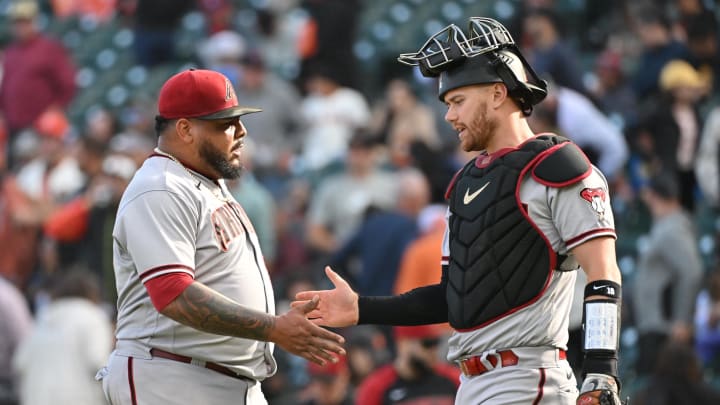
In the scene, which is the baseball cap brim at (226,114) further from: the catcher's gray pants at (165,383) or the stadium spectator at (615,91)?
the stadium spectator at (615,91)

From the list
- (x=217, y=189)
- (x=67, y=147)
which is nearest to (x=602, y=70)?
(x=67, y=147)

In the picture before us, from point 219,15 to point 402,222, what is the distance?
6.58 m

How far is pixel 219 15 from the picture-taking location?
16328 millimetres

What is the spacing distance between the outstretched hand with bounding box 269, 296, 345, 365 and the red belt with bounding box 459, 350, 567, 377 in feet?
1.58

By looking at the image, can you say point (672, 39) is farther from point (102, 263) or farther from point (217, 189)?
point (217, 189)

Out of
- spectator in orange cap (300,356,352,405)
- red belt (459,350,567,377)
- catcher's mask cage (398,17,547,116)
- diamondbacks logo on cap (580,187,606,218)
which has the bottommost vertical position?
spectator in orange cap (300,356,352,405)

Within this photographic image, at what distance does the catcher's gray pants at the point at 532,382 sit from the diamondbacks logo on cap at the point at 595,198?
56 cm

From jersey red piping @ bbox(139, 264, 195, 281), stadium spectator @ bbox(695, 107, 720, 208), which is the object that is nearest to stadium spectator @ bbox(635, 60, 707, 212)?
stadium spectator @ bbox(695, 107, 720, 208)

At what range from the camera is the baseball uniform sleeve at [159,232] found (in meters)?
5.41

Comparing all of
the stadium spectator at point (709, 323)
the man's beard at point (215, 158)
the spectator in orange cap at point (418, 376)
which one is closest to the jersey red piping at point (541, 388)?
the man's beard at point (215, 158)

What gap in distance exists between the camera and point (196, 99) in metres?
5.72

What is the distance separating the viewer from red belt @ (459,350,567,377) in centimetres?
527

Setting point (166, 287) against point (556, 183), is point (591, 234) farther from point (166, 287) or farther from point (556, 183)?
point (166, 287)

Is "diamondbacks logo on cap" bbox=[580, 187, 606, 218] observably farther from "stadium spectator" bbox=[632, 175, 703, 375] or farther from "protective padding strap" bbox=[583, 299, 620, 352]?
"stadium spectator" bbox=[632, 175, 703, 375]
